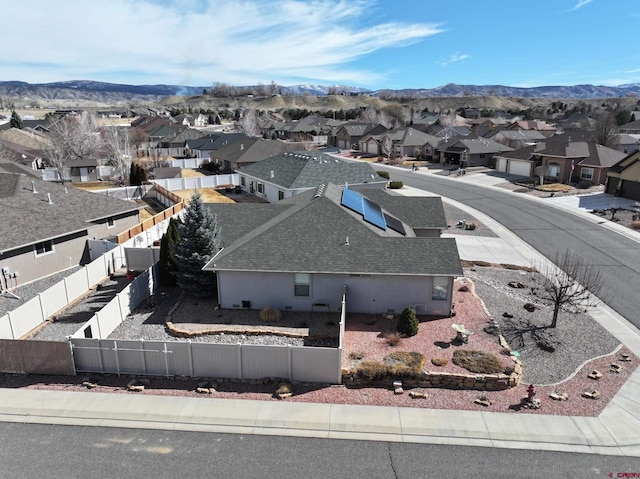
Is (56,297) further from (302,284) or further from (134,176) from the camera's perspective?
(134,176)

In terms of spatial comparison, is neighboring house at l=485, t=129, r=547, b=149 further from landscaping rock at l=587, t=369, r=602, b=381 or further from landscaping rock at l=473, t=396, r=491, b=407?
landscaping rock at l=473, t=396, r=491, b=407

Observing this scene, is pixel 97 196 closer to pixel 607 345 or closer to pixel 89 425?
pixel 89 425

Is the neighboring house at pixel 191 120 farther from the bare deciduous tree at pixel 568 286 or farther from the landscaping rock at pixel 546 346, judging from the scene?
the landscaping rock at pixel 546 346

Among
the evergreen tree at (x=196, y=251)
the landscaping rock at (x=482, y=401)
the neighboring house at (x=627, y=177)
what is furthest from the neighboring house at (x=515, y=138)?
the landscaping rock at (x=482, y=401)

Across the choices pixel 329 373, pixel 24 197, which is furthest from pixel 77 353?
pixel 24 197

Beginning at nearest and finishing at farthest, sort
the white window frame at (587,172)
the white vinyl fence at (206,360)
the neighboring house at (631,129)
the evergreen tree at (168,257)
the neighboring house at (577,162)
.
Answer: the white vinyl fence at (206,360), the evergreen tree at (168,257), the neighboring house at (577,162), the white window frame at (587,172), the neighboring house at (631,129)

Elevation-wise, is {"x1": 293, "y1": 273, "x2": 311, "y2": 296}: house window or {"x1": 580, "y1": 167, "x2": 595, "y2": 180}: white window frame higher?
{"x1": 580, "y1": 167, "x2": 595, "y2": 180}: white window frame

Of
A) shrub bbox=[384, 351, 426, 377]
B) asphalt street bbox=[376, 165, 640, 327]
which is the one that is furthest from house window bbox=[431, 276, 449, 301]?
asphalt street bbox=[376, 165, 640, 327]
